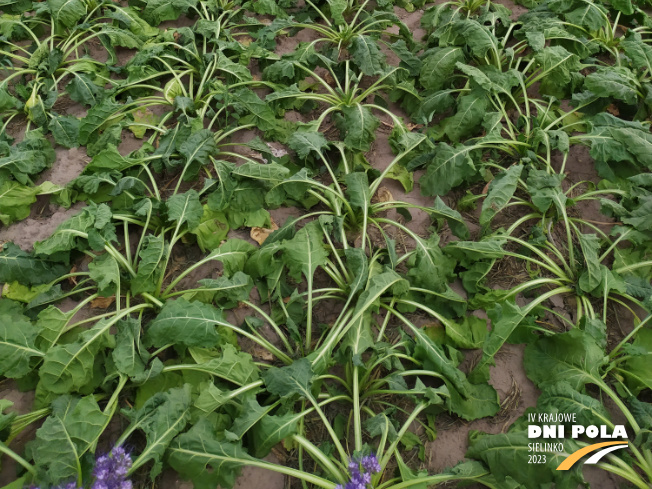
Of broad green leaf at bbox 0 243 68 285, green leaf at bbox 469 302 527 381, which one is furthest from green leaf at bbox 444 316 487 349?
broad green leaf at bbox 0 243 68 285

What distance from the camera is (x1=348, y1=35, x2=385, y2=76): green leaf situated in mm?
3676

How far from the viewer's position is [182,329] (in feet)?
7.61

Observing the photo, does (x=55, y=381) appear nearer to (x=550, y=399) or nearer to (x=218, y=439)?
(x=218, y=439)

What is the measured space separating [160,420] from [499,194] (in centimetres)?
235

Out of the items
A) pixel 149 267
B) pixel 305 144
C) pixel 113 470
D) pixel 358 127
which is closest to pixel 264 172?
pixel 305 144

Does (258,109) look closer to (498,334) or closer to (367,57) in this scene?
(367,57)

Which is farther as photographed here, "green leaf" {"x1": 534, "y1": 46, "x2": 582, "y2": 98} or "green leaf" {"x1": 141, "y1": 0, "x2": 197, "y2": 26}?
"green leaf" {"x1": 141, "y1": 0, "x2": 197, "y2": 26}

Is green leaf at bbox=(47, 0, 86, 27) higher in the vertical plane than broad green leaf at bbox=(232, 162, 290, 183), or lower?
higher

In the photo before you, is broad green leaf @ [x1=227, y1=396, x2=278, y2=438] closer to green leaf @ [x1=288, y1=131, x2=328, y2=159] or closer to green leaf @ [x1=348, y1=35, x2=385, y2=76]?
green leaf @ [x1=288, y1=131, x2=328, y2=159]

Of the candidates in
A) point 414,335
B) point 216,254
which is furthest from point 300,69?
point 414,335

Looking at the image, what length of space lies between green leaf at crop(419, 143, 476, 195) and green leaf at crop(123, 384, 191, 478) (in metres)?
2.08

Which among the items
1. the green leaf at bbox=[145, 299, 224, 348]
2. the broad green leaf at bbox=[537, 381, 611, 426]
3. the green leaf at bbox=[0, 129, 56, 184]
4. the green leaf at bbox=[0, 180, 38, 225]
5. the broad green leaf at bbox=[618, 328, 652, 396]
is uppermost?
the green leaf at bbox=[0, 129, 56, 184]

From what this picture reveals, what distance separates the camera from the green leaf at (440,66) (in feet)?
11.9

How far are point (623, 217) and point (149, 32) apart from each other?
4.25 meters
